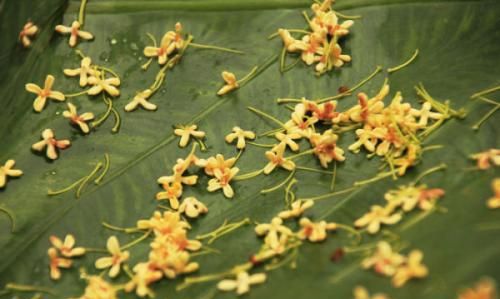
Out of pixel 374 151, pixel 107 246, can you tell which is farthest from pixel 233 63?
pixel 107 246

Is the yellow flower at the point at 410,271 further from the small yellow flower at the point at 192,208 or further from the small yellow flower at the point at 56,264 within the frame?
the small yellow flower at the point at 56,264

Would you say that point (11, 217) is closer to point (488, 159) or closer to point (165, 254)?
point (165, 254)

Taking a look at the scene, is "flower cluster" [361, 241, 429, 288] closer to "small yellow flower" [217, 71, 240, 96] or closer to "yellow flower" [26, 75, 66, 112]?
"small yellow flower" [217, 71, 240, 96]

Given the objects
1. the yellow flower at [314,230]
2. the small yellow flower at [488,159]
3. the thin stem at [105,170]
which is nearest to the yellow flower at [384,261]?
the yellow flower at [314,230]

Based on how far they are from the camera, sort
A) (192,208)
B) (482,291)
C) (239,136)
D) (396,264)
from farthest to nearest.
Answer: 1. (239,136)
2. (192,208)
3. (396,264)
4. (482,291)

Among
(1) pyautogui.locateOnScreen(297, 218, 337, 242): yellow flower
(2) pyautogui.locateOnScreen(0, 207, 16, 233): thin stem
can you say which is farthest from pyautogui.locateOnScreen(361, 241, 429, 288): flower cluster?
(2) pyautogui.locateOnScreen(0, 207, 16, 233): thin stem

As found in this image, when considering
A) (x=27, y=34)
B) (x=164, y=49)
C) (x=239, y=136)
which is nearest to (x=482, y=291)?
(x=239, y=136)
